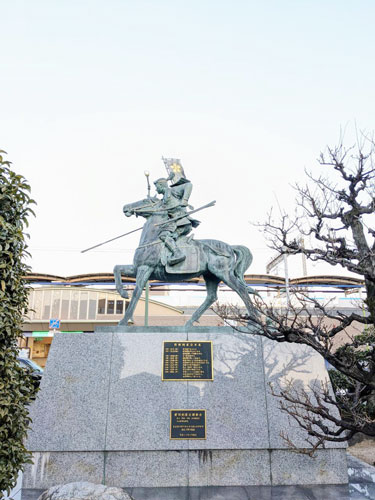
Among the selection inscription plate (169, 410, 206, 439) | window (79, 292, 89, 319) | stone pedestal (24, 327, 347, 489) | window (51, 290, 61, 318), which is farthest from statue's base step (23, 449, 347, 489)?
window (51, 290, 61, 318)

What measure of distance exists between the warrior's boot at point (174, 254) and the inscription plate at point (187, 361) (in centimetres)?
178

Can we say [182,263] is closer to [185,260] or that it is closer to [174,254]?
[185,260]

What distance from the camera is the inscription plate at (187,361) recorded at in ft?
24.8

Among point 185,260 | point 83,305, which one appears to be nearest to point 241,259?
point 185,260

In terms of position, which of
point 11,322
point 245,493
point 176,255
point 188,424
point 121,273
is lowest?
point 245,493

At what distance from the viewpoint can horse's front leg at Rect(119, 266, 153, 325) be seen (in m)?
8.38

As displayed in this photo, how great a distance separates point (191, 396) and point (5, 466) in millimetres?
3705

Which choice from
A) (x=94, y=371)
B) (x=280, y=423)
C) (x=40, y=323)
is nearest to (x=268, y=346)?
(x=280, y=423)

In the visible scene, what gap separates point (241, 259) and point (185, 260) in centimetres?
125

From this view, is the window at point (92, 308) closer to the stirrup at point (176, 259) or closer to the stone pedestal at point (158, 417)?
the stirrup at point (176, 259)

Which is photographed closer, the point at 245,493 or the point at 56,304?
the point at 245,493

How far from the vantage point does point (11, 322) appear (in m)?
4.48

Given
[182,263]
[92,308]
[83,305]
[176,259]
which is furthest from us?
[83,305]

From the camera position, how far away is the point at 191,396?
738cm
